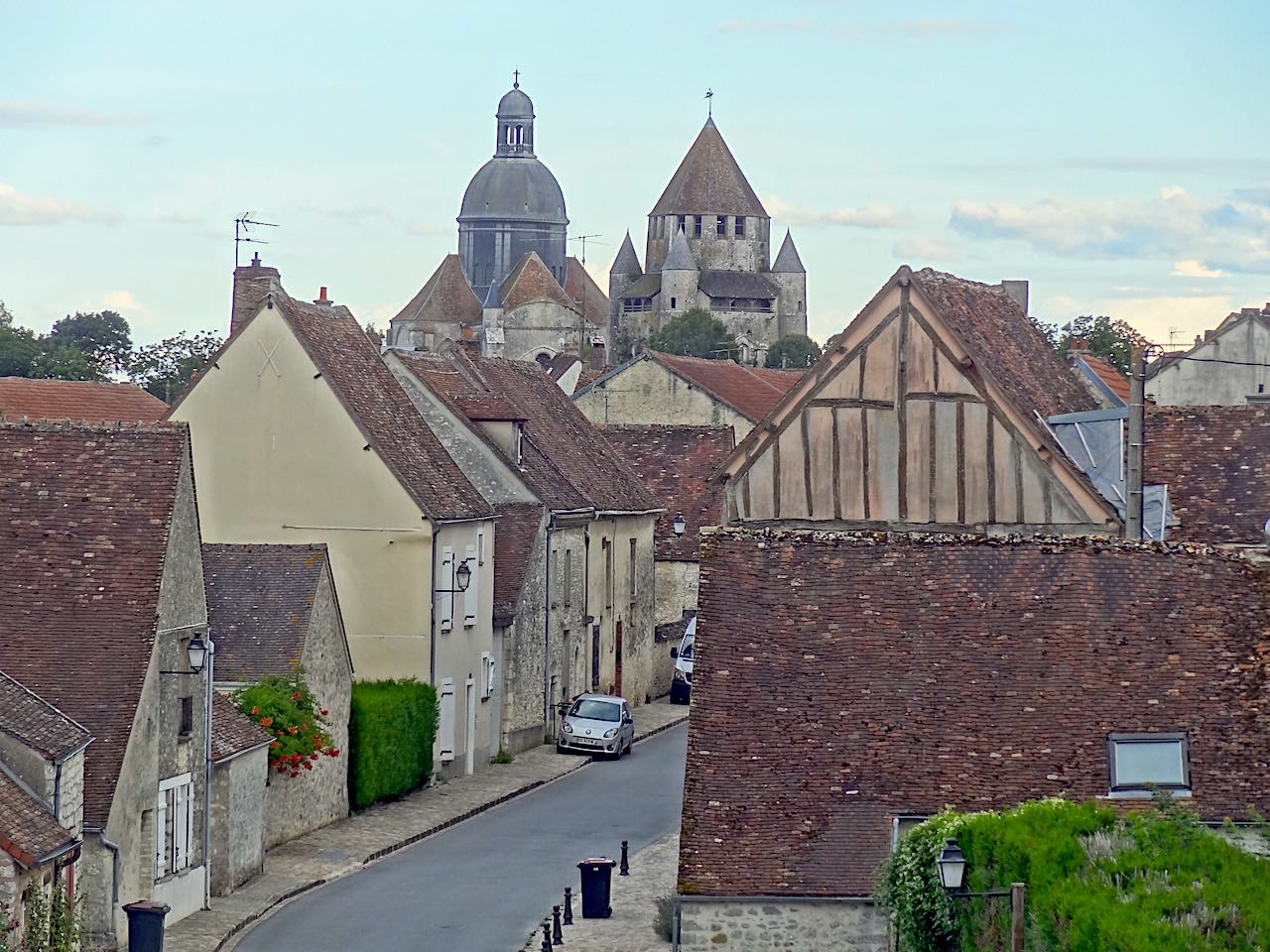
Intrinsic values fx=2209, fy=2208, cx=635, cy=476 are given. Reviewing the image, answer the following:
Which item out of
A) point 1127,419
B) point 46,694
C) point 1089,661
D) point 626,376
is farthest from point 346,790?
point 626,376

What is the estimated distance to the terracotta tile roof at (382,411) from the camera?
111 feet

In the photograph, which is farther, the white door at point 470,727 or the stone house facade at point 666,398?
the stone house facade at point 666,398

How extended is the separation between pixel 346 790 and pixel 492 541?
7.24 m

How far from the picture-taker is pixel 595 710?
39125 mm

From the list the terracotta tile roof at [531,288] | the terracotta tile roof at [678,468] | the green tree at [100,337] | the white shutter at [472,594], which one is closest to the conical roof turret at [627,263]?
the terracotta tile roof at [531,288]

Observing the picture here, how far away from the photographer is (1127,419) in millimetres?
26000

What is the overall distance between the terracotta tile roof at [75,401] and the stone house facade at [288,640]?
24536 millimetres

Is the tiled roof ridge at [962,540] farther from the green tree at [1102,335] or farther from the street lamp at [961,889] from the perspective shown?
the green tree at [1102,335]

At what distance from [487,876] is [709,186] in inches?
5360

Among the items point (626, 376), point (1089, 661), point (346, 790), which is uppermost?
point (626, 376)

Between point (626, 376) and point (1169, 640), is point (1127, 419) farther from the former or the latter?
point (626, 376)

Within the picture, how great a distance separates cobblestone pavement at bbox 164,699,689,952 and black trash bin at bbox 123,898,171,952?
758 millimetres

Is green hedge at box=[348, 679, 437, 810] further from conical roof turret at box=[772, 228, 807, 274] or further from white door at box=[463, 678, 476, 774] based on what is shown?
conical roof turret at box=[772, 228, 807, 274]

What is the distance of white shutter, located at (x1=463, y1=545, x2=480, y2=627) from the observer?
117ft
